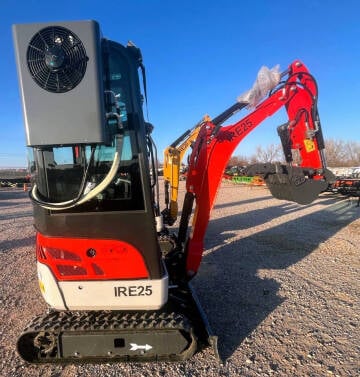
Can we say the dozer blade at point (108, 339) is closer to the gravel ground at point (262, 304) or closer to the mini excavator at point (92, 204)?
the mini excavator at point (92, 204)

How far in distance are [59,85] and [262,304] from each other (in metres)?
3.97

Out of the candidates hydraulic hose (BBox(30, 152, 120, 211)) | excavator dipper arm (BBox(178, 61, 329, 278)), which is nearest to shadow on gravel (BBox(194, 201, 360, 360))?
excavator dipper arm (BBox(178, 61, 329, 278))

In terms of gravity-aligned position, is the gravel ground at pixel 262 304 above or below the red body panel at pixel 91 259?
below

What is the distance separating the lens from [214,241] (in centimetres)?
845

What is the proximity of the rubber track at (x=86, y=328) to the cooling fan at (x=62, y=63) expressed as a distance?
7.47ft

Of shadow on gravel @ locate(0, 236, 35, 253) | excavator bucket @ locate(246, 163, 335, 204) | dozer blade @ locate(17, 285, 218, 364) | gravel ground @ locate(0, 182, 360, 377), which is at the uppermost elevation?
excavator bucket @ locate(246, 163, 335, 204)

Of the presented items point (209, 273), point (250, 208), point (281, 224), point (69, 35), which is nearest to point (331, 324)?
point (209, 273)

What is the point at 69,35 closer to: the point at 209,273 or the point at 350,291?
the point at 209,273

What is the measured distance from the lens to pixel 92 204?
2.96 metres

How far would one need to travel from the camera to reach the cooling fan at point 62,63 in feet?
8.27

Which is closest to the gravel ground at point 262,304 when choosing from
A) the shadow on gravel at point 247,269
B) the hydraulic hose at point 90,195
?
the shadow on gravel at point 247,269

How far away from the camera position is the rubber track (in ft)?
10.2

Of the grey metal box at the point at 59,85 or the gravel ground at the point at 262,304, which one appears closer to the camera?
the grey metal box at the point at 59,85

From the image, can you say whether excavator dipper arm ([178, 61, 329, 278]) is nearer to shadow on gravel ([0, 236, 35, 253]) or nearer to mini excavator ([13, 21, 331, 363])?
mini excavator ([13, 21, 331, 363])
